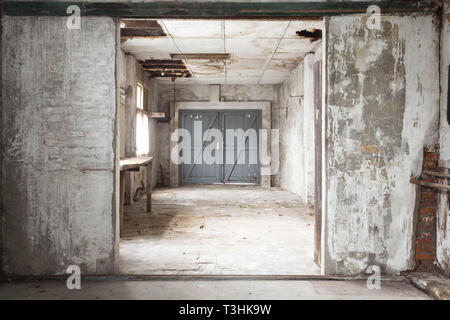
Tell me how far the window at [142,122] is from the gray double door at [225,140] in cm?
181

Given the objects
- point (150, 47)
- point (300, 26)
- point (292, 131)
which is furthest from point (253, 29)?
point (292, 131)

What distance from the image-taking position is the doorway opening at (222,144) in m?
3.62

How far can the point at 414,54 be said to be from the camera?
288 centimetres

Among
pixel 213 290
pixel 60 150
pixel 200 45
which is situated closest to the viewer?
pixel 213 290

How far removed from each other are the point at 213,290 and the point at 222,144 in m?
8.08

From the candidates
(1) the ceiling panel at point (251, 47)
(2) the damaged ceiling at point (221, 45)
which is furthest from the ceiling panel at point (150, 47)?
(1) the ceiling panel at point (251, 47)

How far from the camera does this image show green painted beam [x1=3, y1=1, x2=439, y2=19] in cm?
283

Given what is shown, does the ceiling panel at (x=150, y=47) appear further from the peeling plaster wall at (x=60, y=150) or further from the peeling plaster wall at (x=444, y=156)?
the peeling plaster wall at (x=444, y=156)

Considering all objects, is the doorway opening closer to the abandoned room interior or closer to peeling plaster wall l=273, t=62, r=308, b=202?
peeling plaster wall l=273, t=62, r=308, b=202

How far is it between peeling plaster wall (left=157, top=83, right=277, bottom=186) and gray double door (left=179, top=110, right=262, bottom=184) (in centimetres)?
42

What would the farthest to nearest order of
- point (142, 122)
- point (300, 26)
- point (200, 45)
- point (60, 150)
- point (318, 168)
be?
point (142, 122), point (200, 45), point (300, 26), point (318, 168), point (60, 150)

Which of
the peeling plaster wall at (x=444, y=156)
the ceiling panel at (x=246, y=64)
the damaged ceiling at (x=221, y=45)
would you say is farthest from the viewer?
the ceiling panel at (x=246, y=64)

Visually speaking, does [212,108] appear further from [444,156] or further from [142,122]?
[444,156]

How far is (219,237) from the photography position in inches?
172
